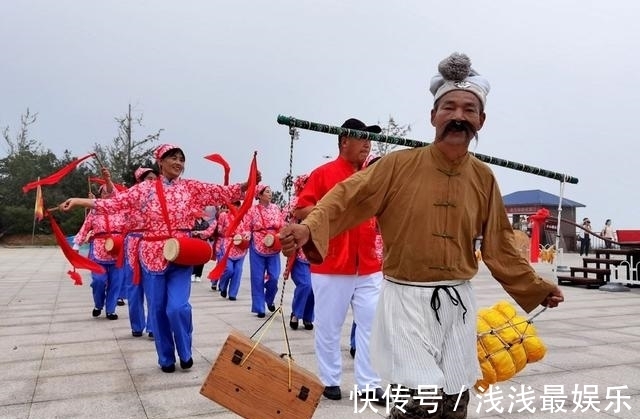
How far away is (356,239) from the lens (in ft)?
14.0

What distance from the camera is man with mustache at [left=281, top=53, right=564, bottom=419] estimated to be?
2627 millimetres

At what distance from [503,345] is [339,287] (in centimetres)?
132

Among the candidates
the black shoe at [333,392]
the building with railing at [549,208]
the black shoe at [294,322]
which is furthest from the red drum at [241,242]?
the building with railing at [549,208]

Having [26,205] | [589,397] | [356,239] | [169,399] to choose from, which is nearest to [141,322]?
[169,399]

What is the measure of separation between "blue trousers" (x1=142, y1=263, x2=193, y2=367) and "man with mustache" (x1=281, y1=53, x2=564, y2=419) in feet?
8.27

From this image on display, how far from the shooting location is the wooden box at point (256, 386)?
2.52 m

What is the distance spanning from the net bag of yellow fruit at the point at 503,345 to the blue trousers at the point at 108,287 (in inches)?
230

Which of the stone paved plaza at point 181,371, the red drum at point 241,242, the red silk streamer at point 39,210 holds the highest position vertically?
the red silk streamer at point 39,210

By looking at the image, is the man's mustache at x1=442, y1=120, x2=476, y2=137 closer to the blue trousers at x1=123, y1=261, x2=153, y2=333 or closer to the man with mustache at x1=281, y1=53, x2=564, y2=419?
the man with mustache at x1=281, y1=53, x2=564, y2=419

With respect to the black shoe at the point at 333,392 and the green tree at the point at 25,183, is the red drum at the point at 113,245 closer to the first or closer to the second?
the black shoe at the point at 333,392

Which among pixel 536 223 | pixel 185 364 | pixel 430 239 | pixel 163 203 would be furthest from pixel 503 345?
pixel 536 223

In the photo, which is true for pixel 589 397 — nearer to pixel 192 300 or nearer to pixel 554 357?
pixel 554 357

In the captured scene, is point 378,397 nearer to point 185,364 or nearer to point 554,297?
point 554,297

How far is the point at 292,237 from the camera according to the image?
8.06ft
